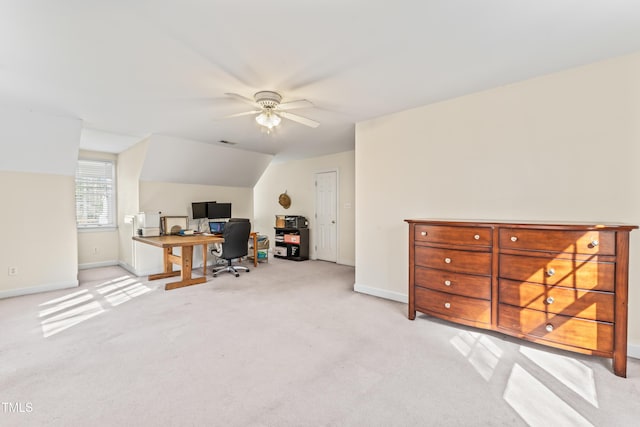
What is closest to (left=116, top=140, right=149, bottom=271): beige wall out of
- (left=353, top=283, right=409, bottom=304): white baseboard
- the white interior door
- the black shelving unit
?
the black shelving unit

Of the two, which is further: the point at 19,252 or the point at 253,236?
the point at 253,236

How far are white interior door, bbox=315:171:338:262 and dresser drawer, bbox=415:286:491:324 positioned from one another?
326 cm

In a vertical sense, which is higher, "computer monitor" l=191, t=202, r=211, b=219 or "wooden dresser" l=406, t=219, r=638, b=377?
"computer monitor" l=191, t=202, r=211, b=219

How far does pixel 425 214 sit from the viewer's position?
335 centimetres

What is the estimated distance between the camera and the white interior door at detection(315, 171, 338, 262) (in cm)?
610

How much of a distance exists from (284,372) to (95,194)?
587 centimetres

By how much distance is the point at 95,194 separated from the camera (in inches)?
224

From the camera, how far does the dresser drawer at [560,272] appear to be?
204cm

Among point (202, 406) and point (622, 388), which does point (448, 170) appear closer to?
point (622, 388)

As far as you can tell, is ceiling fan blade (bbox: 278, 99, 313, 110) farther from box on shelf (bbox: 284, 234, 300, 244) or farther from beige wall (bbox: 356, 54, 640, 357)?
box on shelf (bbox: 284, 234, 300, 244)

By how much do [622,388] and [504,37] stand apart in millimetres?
2538

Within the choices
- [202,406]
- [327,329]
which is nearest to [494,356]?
[327,329]

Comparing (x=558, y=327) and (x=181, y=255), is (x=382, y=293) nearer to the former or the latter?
(x=558, y=327)

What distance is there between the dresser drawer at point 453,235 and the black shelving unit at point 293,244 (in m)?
3.75
